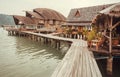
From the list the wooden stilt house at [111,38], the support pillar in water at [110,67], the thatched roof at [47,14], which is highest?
the thatched roof at [47,14]

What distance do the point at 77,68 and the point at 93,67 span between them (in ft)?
3.11

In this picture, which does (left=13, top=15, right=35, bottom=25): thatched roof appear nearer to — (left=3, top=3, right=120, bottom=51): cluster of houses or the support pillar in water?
(left=3, top=3, right=120, bottom=51): cluster of houses

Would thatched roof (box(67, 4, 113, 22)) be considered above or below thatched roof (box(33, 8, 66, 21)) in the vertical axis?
below

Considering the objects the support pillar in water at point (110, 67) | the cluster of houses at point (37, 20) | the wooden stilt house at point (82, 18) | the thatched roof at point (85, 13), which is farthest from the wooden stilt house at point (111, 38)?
the cluster of houses at point (37, 20)

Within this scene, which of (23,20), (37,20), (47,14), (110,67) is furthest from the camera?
(47,14)

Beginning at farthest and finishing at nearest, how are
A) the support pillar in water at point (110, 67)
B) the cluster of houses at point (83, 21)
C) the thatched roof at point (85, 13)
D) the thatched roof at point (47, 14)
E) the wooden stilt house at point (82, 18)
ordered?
the thatched roof at point (47, 14), the thatched roof at point (85, 13), the wooden stilt house at point (82, 18), the cluster of houses at point (83, 21), the support pillar in water at point (110, 67)

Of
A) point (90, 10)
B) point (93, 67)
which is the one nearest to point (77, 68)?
point (93, 67)

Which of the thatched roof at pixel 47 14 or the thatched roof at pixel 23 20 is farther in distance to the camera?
the thatched roof at pixel 47 14

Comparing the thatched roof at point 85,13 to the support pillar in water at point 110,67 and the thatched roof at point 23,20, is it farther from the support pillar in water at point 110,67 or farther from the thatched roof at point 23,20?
the support pillar in water at point 110,67

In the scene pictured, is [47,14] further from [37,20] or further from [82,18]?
[82,18]

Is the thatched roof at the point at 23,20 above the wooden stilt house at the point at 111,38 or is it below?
Result: above

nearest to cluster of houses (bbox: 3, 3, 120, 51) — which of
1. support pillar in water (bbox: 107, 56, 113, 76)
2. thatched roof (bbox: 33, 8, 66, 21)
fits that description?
thatched roof (bbox: 33, 8, 66, 21)

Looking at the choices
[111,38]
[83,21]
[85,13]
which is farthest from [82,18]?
[111,38]

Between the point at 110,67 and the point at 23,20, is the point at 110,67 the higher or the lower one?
the lower one
